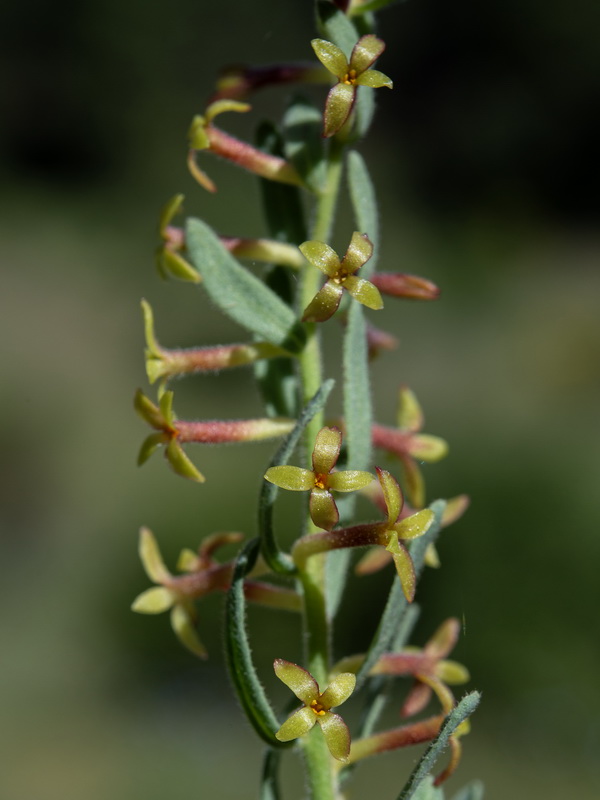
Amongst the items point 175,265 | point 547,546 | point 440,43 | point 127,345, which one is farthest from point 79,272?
point 175,265

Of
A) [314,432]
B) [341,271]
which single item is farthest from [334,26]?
[314,432]

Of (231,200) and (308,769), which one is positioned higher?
(308,769)

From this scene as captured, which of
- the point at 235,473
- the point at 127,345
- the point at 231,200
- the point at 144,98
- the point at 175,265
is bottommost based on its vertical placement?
the point at 127,345

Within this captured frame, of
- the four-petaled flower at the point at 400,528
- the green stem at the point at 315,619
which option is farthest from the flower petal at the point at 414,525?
the green stem at the point at 315,619

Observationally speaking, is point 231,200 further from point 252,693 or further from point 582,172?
point 252,693

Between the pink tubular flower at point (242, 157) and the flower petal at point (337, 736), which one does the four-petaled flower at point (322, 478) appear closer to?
the flower petal at point (337, 736)

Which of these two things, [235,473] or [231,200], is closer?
[235,473]

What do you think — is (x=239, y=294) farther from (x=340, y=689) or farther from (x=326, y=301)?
(x=340, y=689)
